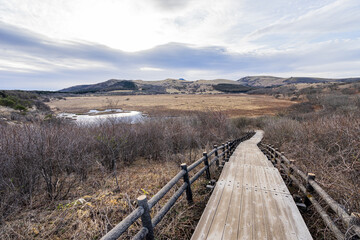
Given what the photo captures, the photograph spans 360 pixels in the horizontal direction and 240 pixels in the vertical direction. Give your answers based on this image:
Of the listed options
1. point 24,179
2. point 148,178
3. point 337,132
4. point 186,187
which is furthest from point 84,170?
point 337,132

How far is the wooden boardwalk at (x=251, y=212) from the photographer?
2.99 meters

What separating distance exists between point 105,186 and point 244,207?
19.8 feet

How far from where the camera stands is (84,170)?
25.0 ft

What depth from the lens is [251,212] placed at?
358 centimetres

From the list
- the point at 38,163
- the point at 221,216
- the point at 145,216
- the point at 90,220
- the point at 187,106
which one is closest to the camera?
the point at 145,216

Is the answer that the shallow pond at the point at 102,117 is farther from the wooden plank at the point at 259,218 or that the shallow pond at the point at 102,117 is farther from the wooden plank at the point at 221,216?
the wooden plank at the point at 259,218

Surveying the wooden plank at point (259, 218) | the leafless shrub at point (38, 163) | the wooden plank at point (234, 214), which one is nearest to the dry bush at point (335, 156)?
the wooden plank at point (259, 218)

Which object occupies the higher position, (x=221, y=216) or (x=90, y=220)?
(x=221, y=216)

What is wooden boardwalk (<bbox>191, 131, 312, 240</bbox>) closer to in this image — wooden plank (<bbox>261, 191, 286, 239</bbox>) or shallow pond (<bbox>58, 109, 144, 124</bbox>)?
wooden plank (<bbox>261, 191, 286, 239</bbox>)

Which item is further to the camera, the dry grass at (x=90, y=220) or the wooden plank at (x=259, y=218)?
the dry grass at (x=90, y=220)

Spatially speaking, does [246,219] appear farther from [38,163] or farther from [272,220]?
[38,163]

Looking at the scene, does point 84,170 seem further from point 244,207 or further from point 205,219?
point 244,207

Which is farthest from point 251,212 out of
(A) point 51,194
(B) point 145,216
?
(A) point 51,194

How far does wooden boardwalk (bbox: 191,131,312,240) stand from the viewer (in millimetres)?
2994
